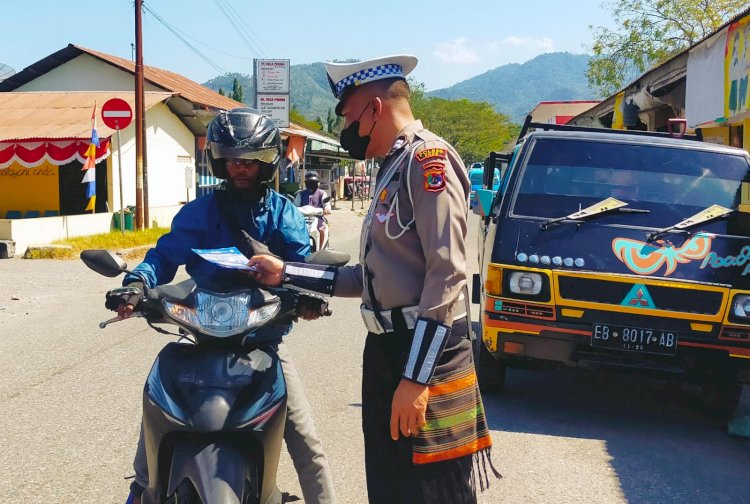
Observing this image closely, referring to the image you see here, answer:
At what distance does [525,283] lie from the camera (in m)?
5.20

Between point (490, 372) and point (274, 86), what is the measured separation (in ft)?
74.9

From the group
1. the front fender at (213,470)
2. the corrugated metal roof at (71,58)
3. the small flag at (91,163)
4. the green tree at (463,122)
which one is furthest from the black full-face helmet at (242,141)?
the green tree at (463,122)

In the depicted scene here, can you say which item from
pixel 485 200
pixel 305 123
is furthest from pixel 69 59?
pixel 305 123

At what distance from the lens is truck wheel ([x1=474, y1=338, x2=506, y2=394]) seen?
5785mm

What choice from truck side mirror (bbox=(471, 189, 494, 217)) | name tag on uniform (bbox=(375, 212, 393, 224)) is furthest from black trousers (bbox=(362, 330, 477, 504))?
truck side mirror (bbox=(471, 189, 494, 217))

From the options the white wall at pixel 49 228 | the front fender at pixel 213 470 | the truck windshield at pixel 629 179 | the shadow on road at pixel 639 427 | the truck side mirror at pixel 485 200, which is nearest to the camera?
the front fender at pixel 213 470

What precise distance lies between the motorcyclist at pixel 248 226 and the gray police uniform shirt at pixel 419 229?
773 millimetres

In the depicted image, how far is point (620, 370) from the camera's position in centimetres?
512

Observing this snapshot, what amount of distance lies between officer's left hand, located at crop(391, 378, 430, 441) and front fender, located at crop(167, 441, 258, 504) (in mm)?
553

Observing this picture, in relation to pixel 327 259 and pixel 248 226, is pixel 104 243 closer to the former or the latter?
pixel 248 226

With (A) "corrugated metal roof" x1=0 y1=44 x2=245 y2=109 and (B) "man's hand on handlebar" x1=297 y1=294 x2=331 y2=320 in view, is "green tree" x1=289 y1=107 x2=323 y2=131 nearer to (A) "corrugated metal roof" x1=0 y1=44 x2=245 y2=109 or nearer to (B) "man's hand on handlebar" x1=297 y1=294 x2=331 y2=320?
(A) "corrugated metal roof" x1=0 y1=44 x2=245 y2=109

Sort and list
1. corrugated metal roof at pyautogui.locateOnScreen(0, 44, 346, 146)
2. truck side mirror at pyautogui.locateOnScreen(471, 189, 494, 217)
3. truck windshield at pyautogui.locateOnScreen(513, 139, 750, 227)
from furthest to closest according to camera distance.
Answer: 1. corrugated metal roof at pyautogui.locateOnScreen(0, 44, 346, 146)
2. truck side mirror at pyautogui.locateOnScreen(471, 189, 494, 217)
3. truck windshield at pyautogui.locateOnScreen(513, 139, 750, 227)

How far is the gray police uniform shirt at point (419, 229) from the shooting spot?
232 cm

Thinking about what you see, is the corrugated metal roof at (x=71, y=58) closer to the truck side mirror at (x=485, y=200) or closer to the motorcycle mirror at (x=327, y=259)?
the truck side mirror at (x=485, y=200)
